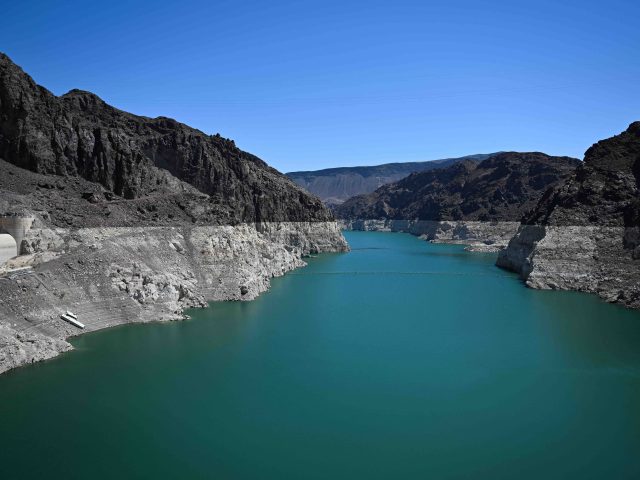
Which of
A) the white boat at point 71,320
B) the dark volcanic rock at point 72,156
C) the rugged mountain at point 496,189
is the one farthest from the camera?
the rugged mountain at point 496,189

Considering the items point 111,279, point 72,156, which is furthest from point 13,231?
point 72,156

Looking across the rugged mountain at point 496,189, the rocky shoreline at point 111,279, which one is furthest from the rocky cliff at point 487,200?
the rocky shoreline at point 111,279

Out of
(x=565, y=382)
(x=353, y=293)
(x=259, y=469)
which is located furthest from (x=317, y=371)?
(x=353, y=293)

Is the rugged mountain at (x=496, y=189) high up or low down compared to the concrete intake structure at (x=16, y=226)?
up

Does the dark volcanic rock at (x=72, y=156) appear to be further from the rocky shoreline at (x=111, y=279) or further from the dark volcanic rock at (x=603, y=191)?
the dark volcanic rock at (x=603, y=191)

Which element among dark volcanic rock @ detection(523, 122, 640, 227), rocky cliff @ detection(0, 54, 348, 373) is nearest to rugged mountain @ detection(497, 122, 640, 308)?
dark volcanic rock @ detection(523, 122, 640, 227)

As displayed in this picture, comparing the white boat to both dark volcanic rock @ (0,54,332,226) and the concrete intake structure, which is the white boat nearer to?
the concrete intake structure

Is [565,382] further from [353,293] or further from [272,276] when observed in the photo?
[272,276]
